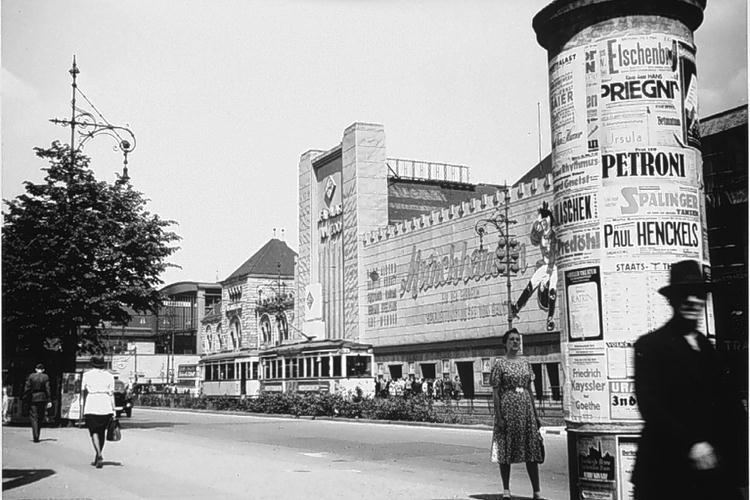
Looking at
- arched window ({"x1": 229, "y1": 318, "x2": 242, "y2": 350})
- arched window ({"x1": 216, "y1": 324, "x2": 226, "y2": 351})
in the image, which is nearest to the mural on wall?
arched window ({"x1": 229, "y1": 318, "x2": 242, "y2": 350})

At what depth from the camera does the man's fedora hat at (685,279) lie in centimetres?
538

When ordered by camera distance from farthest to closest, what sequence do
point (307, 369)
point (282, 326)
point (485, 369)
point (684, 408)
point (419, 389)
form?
point (282, 326), point (307, 369), point (485, 369), point (419, 389), point (684, 408)

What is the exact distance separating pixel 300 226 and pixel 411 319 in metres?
18.0

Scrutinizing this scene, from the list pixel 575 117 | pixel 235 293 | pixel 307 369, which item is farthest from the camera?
pixel 235 293

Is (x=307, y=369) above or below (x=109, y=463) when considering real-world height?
above

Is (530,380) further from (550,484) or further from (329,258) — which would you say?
(329,258)

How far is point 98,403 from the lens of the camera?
12180 millimetres

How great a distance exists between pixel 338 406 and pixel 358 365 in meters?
10.4

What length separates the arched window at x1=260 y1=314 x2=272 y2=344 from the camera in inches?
3073

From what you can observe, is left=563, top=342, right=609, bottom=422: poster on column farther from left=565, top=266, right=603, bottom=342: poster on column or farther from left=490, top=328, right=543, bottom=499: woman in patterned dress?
left=490, top=328, right=543, bottom=499: woman in patterned dress

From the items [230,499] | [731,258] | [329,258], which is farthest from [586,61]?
[329,258]

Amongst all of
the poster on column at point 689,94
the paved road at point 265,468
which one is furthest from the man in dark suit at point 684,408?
the paved road at point 265,468

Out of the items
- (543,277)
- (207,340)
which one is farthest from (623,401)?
(207,340)

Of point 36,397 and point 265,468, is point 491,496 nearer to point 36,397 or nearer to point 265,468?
point 265,468
